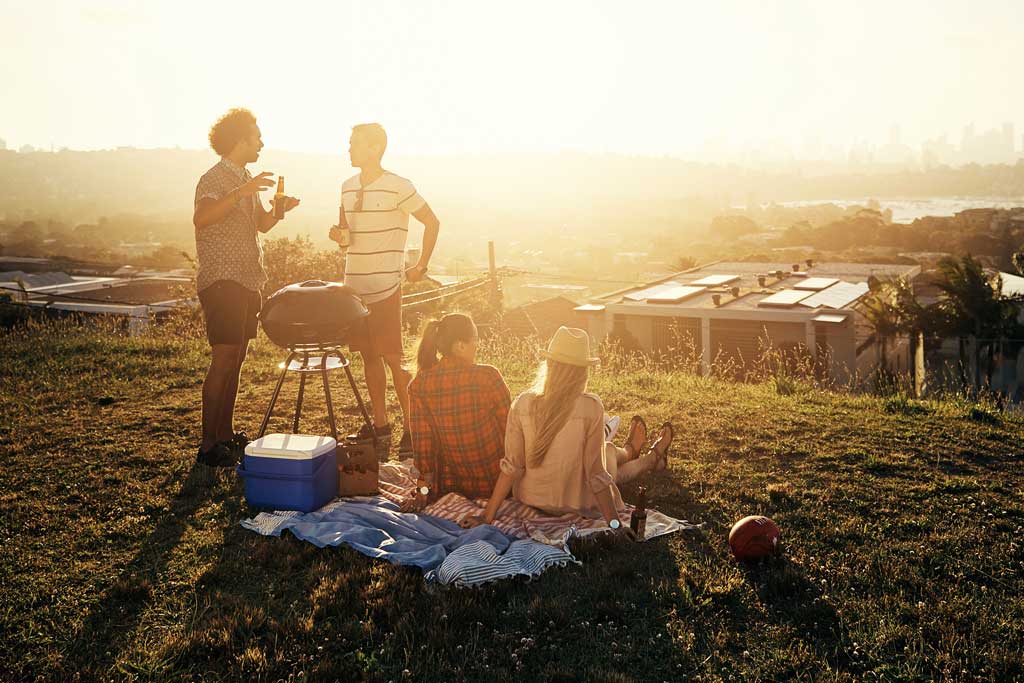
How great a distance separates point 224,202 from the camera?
16.9ft

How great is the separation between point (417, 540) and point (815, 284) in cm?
2675

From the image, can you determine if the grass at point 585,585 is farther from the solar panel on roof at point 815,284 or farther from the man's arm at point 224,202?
the solar panel on roof at point 815,284

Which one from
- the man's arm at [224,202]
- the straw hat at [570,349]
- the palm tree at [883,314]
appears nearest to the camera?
the straw hat at [570,349]

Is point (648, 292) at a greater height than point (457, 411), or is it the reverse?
point (457, 411)

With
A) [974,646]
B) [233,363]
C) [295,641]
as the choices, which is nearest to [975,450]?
[974,646]

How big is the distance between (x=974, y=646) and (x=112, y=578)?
3.69m

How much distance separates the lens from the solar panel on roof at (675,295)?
2606 cm

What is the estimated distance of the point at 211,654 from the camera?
3018mm

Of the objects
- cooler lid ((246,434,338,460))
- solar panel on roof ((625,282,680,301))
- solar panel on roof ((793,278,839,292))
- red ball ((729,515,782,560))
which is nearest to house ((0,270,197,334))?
solar panel on roof ((625,282,680,301))

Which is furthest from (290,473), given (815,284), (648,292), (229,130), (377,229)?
(815,284)

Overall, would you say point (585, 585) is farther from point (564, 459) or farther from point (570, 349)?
point (570, 349)

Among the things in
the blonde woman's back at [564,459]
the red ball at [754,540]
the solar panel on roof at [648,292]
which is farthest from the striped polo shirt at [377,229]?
the solar panel on roof at [648,292]

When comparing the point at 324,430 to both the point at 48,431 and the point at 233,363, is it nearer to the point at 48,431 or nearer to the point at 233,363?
the point at 233,363

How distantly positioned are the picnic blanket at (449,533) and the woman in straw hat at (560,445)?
10 centimetres
